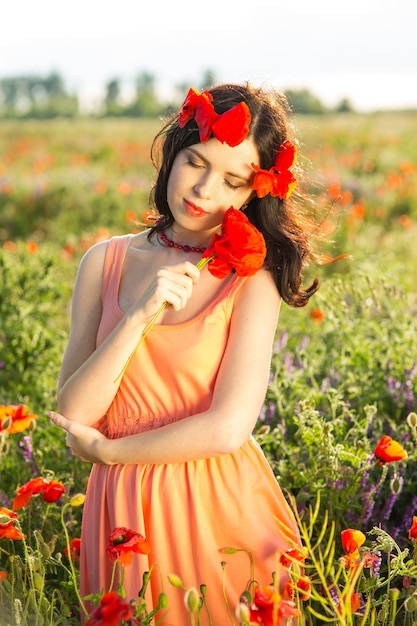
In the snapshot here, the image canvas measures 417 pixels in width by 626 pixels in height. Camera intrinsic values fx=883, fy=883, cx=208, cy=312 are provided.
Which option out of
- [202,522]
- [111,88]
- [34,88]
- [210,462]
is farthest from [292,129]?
[34,88]

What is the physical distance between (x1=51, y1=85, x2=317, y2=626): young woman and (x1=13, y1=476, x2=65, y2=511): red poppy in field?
0.29ft

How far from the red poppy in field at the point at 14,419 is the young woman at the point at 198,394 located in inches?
14.3

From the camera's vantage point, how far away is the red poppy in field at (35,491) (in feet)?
6.33

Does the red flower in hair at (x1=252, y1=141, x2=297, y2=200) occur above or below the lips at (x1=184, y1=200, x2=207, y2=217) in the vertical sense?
above

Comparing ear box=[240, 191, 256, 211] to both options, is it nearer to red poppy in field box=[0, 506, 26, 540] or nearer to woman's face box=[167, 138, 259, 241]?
woman's face box=[167, 138, 259, 241]

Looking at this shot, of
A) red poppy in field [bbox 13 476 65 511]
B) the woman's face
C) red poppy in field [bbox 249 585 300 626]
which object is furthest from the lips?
red poppy in field [bbox 249 585 300 626]

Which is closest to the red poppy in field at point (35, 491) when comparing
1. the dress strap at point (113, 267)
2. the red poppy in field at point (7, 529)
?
the red poppy in field at point (7, 529)

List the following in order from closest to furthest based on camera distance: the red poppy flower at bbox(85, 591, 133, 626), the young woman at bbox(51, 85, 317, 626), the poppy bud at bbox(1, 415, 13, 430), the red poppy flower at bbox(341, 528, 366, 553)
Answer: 1. the red poppy flower at bbox(85, 591, 133, 626)
2. the red poppy flower at bbox(341, 528, 366, 553)
3. the young woman at bbox(51, 85, 317, 626)
4. the poppy bud at bbox(1, 415, 13, 430)

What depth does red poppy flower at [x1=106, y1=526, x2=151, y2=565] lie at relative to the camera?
1611mm

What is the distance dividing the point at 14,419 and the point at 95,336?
0.48 meters

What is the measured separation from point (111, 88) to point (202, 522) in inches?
2191

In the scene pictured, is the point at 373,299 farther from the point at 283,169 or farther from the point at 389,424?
the point at 283,169

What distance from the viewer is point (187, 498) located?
1.93 metres

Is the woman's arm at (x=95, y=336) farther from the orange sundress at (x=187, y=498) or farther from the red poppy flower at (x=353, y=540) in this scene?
the red poppy flower at (x=353, y=540)
